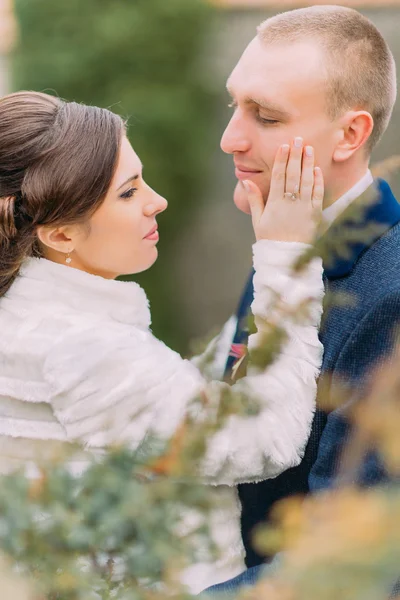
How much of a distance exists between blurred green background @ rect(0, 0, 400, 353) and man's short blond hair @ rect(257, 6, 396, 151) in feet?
16.2

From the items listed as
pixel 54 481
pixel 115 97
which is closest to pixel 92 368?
pixel 54 481

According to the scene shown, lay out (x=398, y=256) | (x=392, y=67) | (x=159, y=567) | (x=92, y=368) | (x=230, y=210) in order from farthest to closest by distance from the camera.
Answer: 1. (x=230, y=210)
2. (x=392, y=67)
3. (x=398, y=256)
4. (x=92, y=368)
5. (x=159, y=567)

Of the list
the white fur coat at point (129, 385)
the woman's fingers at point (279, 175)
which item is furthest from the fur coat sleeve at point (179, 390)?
the woman's fingers at point (279, 175)

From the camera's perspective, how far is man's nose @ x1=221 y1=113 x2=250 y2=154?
2.47 m

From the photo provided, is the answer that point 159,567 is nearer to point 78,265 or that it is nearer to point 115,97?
point 78,265

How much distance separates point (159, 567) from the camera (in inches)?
34.5

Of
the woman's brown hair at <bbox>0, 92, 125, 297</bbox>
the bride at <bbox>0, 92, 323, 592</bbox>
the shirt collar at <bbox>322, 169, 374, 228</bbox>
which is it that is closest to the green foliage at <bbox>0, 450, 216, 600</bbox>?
the bride at <bbox>0, 92, 323, 592</bbox>

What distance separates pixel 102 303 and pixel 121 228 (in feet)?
0.77

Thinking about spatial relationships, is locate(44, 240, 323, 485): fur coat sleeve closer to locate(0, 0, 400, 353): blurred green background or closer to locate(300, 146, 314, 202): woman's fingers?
locate(300, 146, 314, 202): woman's fingers

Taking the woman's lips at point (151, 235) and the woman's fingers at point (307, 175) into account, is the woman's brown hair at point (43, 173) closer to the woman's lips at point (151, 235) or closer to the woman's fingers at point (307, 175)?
the woman's lips at point (151, 235)

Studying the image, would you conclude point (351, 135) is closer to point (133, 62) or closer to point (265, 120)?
point (265, 120)

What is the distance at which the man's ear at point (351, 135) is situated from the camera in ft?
7.84

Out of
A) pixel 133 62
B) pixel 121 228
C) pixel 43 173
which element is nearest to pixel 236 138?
pixel 121 228

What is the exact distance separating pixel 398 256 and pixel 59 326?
913 millimetres
